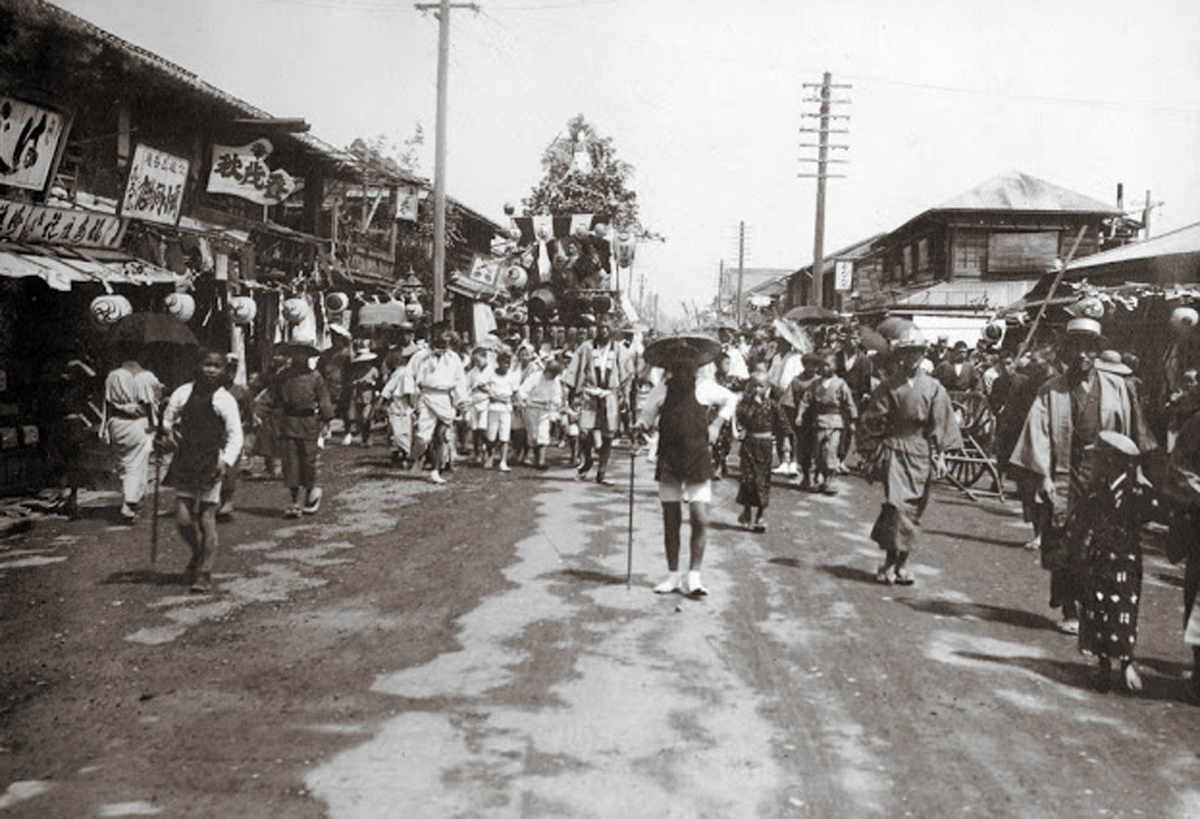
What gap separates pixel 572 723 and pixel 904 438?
4488 mm

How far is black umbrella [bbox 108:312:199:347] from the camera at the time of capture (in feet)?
36.5

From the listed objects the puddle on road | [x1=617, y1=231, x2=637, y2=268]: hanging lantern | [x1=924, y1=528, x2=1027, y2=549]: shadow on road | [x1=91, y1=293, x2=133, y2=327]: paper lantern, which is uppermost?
[x1=617, y1=231, x2=637, y2=268]: hanging lantern

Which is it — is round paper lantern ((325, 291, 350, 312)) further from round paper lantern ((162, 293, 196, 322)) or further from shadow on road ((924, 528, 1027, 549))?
shadow on road ((924, 528, 1027, 549))

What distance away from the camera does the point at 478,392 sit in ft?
53.5

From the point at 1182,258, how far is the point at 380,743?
1394 cm

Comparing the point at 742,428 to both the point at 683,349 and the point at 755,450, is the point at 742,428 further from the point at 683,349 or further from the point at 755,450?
the point at 683,349

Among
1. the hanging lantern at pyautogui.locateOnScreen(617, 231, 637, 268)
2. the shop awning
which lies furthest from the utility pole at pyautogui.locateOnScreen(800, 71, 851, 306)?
the shop awning

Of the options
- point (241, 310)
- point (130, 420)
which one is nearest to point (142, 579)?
point (130, 420)

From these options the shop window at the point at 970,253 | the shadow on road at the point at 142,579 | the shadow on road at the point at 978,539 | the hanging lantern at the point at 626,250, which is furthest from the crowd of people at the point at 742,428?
the shop window at the point at 970,253

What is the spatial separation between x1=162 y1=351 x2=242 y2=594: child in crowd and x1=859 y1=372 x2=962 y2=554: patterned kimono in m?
4.95

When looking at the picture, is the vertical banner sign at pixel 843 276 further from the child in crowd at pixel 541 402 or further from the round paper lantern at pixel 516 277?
the child in crowd at pixel 541 402

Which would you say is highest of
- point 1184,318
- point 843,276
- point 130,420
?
point 843,276

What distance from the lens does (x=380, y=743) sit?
16.8 feet

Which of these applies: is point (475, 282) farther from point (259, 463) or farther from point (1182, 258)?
point (1182, 258)
